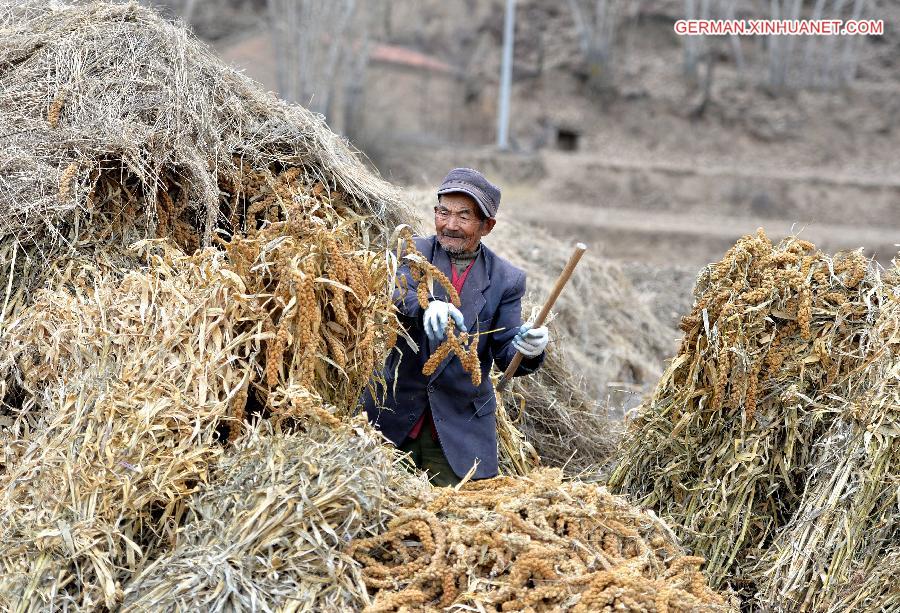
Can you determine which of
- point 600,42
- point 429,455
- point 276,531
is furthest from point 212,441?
point 600,42

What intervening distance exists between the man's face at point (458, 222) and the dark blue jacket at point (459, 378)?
0.28ft

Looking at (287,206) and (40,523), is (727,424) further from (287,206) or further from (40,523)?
(40,523)

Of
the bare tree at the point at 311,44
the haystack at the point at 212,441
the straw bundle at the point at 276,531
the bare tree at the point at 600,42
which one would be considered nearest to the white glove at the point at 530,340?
the haystack at the point at 212,441

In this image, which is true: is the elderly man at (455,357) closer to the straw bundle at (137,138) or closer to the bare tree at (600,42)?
the straw bundle at (137,138)

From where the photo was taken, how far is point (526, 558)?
2.67 meters

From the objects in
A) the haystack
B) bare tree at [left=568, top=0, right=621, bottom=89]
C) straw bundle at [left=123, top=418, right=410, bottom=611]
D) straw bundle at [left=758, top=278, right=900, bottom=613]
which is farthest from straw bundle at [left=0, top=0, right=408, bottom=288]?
bare tree at [left=568, top=0, right=621, bottom=89]

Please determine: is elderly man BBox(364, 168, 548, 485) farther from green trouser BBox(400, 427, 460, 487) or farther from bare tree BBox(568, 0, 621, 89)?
bare tree BBox(568, 0, 621, 89)

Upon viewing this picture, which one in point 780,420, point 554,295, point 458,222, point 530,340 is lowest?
point 780,420

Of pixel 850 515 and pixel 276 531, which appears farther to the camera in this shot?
pixel 850 515

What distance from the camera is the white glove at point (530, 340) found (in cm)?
363

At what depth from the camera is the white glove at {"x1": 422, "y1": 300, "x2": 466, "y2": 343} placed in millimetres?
3344

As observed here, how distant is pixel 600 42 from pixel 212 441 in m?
28.8

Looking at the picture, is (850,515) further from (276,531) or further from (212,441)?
(212,441)

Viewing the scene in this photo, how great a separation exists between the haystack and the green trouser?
51 centimetres
